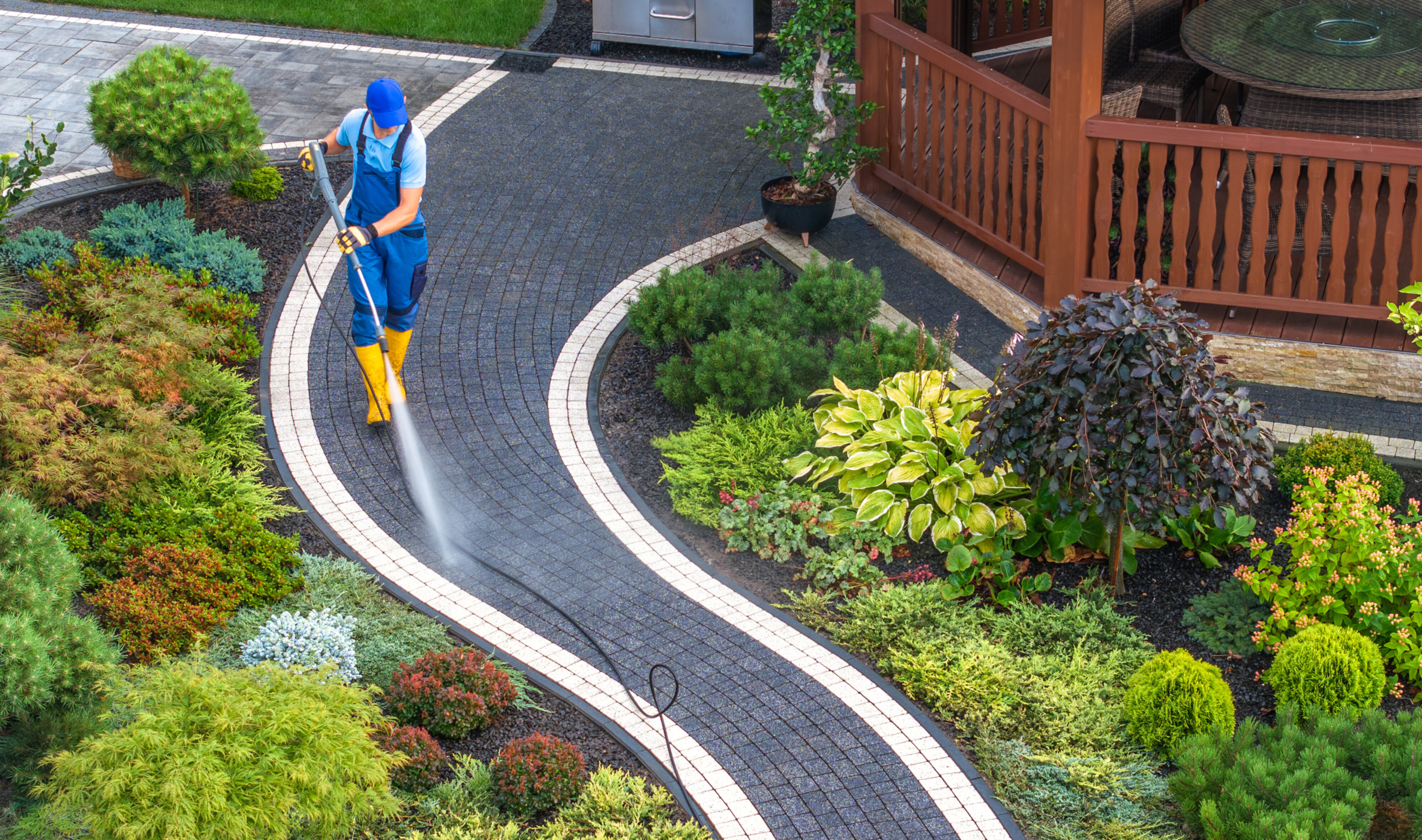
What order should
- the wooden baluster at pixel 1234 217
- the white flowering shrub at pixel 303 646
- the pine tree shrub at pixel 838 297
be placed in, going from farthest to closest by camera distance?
the pine tree shrub at pixel 838 297 < the wooden baluster at pixel 1234 217 < the white flowering shrub at pixel 303 646

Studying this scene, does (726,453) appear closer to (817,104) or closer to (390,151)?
(390,151)

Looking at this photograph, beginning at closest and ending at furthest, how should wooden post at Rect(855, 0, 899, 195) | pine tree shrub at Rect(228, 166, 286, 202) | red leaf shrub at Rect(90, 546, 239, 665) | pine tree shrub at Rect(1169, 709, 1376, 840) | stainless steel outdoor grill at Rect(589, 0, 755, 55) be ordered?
1. pine tree shrub at Rect(1169, 709, 1376, 840)
2. red leaf shrub at Rect(90, 546, 239, 665)
3. wooden post at Rect(855, 0, 899, 195)
4. pine tree shrub at Rect(228, 166, 286, 202)
5. stainless steel outdoor grill at Rect(589, 0, 755, 55)

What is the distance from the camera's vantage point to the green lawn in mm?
15070

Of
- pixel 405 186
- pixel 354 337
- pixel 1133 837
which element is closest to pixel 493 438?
pixel 354 337

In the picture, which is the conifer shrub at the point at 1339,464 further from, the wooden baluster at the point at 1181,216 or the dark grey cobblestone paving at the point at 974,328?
the wooden baluster at the point at 1181,216

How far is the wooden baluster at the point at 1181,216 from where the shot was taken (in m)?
8.95

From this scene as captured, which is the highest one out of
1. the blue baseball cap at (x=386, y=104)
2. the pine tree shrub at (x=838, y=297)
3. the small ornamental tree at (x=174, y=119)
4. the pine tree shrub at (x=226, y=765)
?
the blue baseball cap at (x=386, y=104)

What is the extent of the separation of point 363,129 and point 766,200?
3.76 meters

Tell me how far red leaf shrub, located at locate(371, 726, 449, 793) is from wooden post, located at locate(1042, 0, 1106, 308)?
18.5 ft

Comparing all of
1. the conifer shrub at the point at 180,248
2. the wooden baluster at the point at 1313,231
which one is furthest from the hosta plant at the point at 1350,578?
the conifer shrub at the point at 180,248

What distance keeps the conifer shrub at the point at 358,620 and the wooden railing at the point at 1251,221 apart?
5.33 meters

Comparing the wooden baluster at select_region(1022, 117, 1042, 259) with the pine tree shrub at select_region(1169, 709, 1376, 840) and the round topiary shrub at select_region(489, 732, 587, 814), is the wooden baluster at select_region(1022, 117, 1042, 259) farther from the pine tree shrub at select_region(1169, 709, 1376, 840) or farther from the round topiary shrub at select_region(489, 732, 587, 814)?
the round topiary shrub at select_region(489, 732, 587, 814)

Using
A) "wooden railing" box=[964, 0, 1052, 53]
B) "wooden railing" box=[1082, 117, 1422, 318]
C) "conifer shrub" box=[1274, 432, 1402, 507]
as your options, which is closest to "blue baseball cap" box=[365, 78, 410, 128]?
"wooden railing" box=[1082, 117, 1422, 318]

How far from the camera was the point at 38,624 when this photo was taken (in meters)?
6.30
